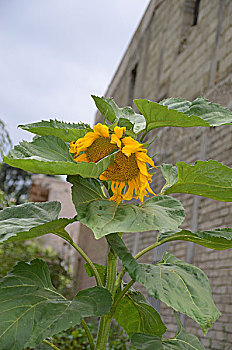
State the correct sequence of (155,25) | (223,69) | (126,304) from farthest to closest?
1. (155,25)
2. (223,69)
3. (126,304)

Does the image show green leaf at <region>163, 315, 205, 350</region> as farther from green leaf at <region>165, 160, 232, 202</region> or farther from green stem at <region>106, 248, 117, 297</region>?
green leaf at <region>165, 160, 232, 202</region>

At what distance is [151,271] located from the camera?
116 centimetres

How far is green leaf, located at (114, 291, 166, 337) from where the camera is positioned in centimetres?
142

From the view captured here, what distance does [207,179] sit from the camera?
1.13 m

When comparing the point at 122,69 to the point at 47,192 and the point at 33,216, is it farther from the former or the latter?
the point at 33,216

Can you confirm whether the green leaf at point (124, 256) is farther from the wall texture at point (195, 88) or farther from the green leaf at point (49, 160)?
the wall texture at point (195, 88)

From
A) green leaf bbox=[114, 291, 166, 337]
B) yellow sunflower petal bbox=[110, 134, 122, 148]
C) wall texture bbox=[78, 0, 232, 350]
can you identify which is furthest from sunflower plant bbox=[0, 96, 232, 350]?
wall texture bbox=[78, 0, 232, 350]

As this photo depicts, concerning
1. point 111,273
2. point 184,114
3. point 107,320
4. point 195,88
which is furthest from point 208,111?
point 195,88

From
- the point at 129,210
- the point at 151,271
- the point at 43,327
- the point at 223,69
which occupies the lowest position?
the point at 43,327

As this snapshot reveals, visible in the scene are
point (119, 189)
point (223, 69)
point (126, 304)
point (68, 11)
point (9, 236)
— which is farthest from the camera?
point (68, 11)

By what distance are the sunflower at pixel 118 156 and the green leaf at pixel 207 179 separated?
0.28ft

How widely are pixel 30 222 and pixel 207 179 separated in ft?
1.39

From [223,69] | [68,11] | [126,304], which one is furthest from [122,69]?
[126,304]

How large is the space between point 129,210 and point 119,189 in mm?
108
